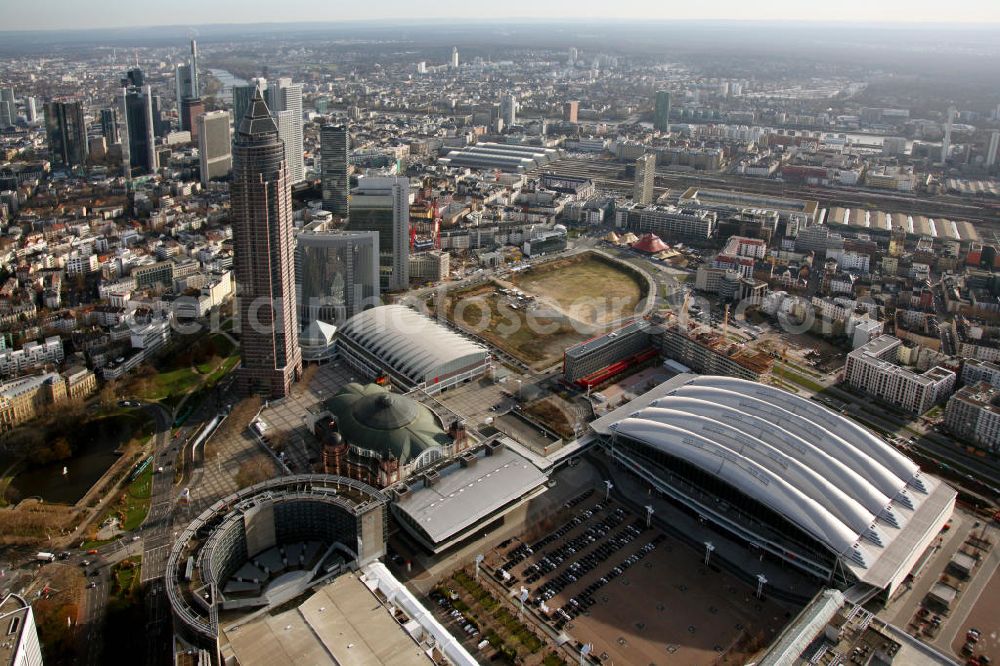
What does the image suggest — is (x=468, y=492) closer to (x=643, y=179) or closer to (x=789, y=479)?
(x=789, y=479)

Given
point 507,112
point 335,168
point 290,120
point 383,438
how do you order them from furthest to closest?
point 507,112 → point 290,120 → point 335,168 → point 383,438

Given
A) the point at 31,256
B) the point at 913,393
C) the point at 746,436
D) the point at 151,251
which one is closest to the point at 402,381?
the point at 746,436

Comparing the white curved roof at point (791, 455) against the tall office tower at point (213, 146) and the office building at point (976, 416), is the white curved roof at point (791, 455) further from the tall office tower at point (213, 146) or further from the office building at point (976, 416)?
the tall office tower at point (213, 146)

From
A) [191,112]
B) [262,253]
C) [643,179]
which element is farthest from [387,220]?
[191,112]

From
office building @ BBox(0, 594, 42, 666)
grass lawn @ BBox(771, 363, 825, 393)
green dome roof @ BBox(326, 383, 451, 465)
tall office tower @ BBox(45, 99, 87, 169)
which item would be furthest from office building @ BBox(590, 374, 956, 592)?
tall office tower @ BBox(45, 99, 87, 169)

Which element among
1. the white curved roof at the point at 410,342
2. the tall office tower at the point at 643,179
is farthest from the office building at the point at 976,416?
the tall office tower at the point at 643,179

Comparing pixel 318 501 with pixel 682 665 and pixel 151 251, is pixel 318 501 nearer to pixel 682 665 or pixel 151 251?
pixel 682 665
